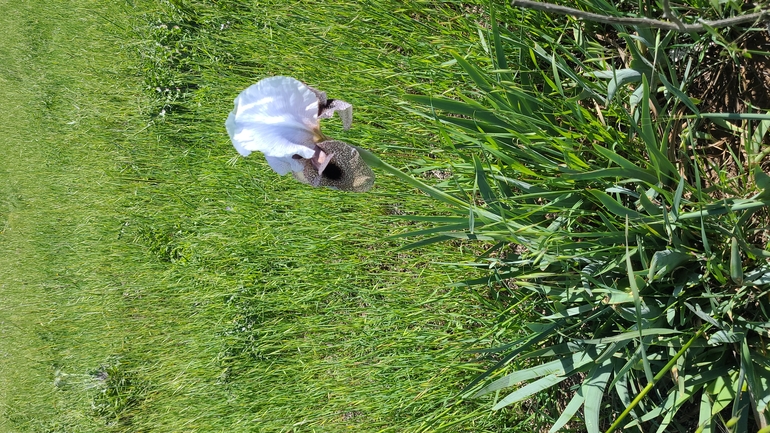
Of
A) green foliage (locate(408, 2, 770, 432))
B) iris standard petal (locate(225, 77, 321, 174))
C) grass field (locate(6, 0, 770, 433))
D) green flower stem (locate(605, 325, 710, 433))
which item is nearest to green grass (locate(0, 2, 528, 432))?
grass field (locate(6, 0, 770, 433))

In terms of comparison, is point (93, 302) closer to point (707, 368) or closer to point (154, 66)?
point (154, 66)

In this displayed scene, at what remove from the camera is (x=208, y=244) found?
238cm

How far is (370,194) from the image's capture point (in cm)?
197

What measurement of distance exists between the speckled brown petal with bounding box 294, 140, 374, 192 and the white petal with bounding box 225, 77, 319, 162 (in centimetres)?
4

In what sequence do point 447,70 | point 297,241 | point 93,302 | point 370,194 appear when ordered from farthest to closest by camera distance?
1. point 93,302
2. point 297,241
3. point 370,194
4. point 447,70

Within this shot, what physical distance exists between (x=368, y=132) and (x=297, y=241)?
565 millimetres

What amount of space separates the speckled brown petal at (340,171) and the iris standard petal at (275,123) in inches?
1.1

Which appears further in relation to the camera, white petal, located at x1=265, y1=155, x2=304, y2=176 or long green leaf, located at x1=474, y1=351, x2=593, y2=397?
long green leaf, located at x1=474, y1=351, x2=593, y2=397

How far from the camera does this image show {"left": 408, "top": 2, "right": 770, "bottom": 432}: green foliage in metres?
1.15

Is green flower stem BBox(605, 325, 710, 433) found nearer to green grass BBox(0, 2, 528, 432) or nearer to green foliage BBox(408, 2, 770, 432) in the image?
green foliage BBox(408, 2, 770, 432)

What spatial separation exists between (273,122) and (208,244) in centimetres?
150

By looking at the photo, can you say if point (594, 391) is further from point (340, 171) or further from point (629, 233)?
point (340, 171)

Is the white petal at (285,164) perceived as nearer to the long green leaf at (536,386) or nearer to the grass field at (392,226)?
the grass field at (392,226)

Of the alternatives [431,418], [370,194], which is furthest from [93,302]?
[431,418]
